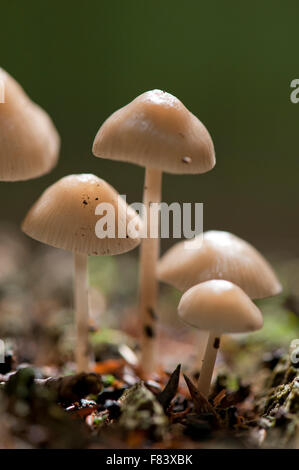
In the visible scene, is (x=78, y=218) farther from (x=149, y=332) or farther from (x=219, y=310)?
(x=149, y=332)

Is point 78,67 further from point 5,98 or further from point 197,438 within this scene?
point 197,438

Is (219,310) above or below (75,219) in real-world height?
below

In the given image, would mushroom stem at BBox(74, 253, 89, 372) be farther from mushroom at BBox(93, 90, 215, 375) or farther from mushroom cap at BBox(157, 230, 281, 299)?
mushroom at BBox(93, 90, 215, 375)

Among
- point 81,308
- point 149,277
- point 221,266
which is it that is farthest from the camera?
point 149,277

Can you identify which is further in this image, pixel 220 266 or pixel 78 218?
pixel 220 266

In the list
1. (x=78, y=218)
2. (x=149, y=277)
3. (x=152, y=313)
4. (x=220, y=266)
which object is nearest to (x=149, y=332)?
(x=152, y=313)

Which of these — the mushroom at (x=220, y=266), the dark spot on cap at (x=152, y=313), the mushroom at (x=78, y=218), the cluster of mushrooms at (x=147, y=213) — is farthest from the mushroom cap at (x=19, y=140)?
the dark spot on cap at (x=152, y=313)

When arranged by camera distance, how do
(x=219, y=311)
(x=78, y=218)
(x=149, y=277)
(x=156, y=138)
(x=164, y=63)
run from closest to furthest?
(x=219, y=311) < (x=156, y=138) < (x=78, y=218) < (x=149, y=277) < (x=164, y=63)
